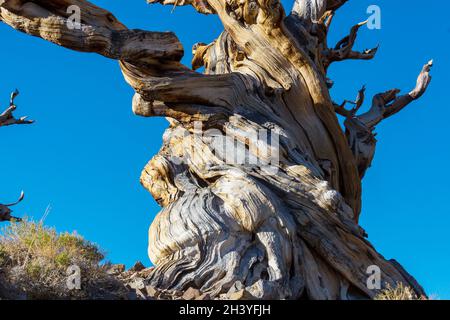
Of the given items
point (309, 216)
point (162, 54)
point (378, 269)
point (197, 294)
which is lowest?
point (197, 294)

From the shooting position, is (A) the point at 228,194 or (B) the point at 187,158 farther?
(B) the point at 187,158

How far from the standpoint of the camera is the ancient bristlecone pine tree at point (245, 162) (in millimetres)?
6016

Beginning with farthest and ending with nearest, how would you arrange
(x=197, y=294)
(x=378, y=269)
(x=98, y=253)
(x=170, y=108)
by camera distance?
1. (x=170, y=108)
2. (x=378, y=269)
3. (x=98, y=253)
4. (x=197, y=294)

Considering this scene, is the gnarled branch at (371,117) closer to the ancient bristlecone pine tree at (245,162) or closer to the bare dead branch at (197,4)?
the ancient bristlecone pine tree at (245,162)

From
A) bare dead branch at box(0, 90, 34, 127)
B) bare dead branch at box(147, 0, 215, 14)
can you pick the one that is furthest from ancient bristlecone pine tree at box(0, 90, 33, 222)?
bare dead branch at box(147, 0, 215, 14)

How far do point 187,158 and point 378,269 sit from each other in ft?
8.09

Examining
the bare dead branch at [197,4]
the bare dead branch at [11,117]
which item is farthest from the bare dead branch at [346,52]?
the bare dead branch at [11,117]

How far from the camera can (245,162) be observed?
6.81m

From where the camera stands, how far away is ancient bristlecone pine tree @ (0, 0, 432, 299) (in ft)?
19.7

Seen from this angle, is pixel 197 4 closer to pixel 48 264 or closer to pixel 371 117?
pixel 371 117

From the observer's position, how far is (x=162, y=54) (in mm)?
6641

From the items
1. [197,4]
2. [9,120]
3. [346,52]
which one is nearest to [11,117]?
[9,120]
